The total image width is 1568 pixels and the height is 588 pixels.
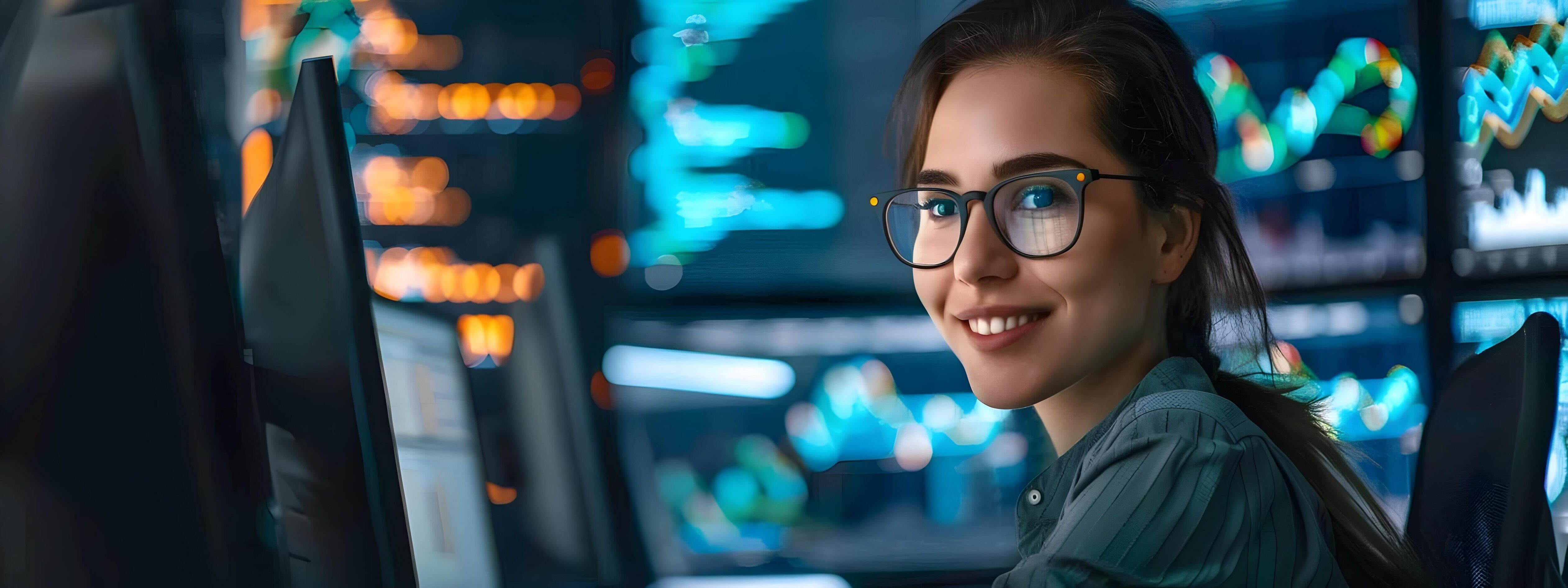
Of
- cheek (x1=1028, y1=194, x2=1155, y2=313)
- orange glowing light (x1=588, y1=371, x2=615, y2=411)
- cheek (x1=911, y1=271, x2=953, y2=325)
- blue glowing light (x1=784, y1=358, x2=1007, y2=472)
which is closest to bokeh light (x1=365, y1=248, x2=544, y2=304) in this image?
orange glowing light (x1=588, y1=371, x2=615, y2=411)

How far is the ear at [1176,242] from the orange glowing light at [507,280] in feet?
2.77

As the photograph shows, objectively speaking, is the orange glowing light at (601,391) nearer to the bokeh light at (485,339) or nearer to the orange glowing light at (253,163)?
the bokeh light at (485,339)

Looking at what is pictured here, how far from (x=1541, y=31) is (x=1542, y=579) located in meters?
0.67

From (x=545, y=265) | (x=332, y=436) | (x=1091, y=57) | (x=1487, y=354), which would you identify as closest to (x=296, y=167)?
(x=332, y=436)

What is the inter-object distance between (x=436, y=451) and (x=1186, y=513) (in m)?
0.91

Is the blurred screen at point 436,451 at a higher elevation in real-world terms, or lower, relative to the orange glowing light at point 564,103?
lower

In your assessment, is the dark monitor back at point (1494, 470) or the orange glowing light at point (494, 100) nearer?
the dark monitor back at point (1494, 470)

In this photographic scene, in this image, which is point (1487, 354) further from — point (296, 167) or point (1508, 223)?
point (296, 167)

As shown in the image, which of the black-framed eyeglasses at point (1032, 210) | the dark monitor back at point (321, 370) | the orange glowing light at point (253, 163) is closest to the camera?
the black-framed eyeglasses at point (1032, 210)

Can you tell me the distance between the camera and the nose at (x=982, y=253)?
0.66m

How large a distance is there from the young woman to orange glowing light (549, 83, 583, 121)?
65cm

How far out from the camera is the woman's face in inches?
25.7

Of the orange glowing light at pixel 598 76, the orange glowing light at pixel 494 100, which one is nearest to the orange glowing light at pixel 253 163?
the orange glowing light at pixel 494 100

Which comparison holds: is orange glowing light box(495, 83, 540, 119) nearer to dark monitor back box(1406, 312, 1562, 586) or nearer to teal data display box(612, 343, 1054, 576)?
teal data display box(612, 343, 1054, 576)
